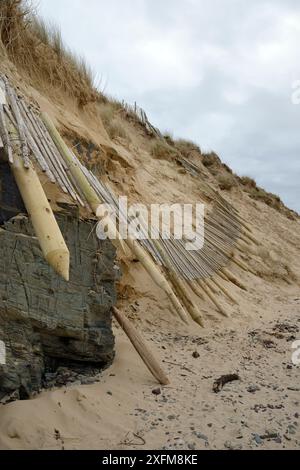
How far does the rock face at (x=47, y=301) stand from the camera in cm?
293

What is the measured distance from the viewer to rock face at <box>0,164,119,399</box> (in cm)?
293

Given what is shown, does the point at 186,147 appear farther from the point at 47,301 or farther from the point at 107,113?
the point at 47,301

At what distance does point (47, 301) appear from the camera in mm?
3039

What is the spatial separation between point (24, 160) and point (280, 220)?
333 inches

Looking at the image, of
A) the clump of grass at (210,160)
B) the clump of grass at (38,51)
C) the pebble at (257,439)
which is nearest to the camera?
the pebble at (257,439)

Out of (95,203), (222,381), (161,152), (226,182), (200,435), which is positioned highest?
(161,152)

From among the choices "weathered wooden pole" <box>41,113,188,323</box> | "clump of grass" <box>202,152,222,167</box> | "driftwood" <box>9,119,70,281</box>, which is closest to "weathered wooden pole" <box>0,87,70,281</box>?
"driftwood" <box>9,119,70,281</box>

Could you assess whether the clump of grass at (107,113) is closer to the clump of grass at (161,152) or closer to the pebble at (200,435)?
the clump of grass at (161,152)

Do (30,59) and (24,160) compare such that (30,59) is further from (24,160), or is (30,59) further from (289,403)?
(289,403)

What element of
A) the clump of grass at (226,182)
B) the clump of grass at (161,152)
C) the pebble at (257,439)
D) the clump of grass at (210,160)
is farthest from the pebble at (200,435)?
the clump of grass at (210,160)

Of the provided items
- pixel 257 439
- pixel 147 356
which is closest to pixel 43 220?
pixel 147 356

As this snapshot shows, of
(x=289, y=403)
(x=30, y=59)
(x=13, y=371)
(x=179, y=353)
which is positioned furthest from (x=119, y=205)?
(x=30, y=59)

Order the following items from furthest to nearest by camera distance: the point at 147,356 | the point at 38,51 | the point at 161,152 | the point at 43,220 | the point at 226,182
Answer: the point at 226,182, the point at 161,152, the point at 38,51, the point at 147,356, the point at 43,220
